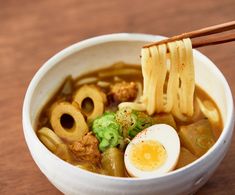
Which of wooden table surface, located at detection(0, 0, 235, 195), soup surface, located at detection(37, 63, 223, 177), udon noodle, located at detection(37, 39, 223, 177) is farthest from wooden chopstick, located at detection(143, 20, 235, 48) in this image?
wooden table surface, located at detection(0, 0, 235, 195)

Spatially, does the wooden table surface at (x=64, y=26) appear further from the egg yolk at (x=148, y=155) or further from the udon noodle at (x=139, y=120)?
the egg yolk at (x=148, y=155)

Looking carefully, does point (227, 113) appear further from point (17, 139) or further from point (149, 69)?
point (17, 139)

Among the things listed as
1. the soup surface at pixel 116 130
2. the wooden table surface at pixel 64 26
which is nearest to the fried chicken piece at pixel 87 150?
the soup surface at pixel 116 130

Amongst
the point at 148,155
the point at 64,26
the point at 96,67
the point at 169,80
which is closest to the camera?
the point at 148,155

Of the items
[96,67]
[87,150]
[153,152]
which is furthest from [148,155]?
[96,67]

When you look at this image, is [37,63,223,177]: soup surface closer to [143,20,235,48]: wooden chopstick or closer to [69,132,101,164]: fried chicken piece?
[69,132,101,164]: fried chicken piece

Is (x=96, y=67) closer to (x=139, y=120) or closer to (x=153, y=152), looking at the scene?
(x=139, y=120)
